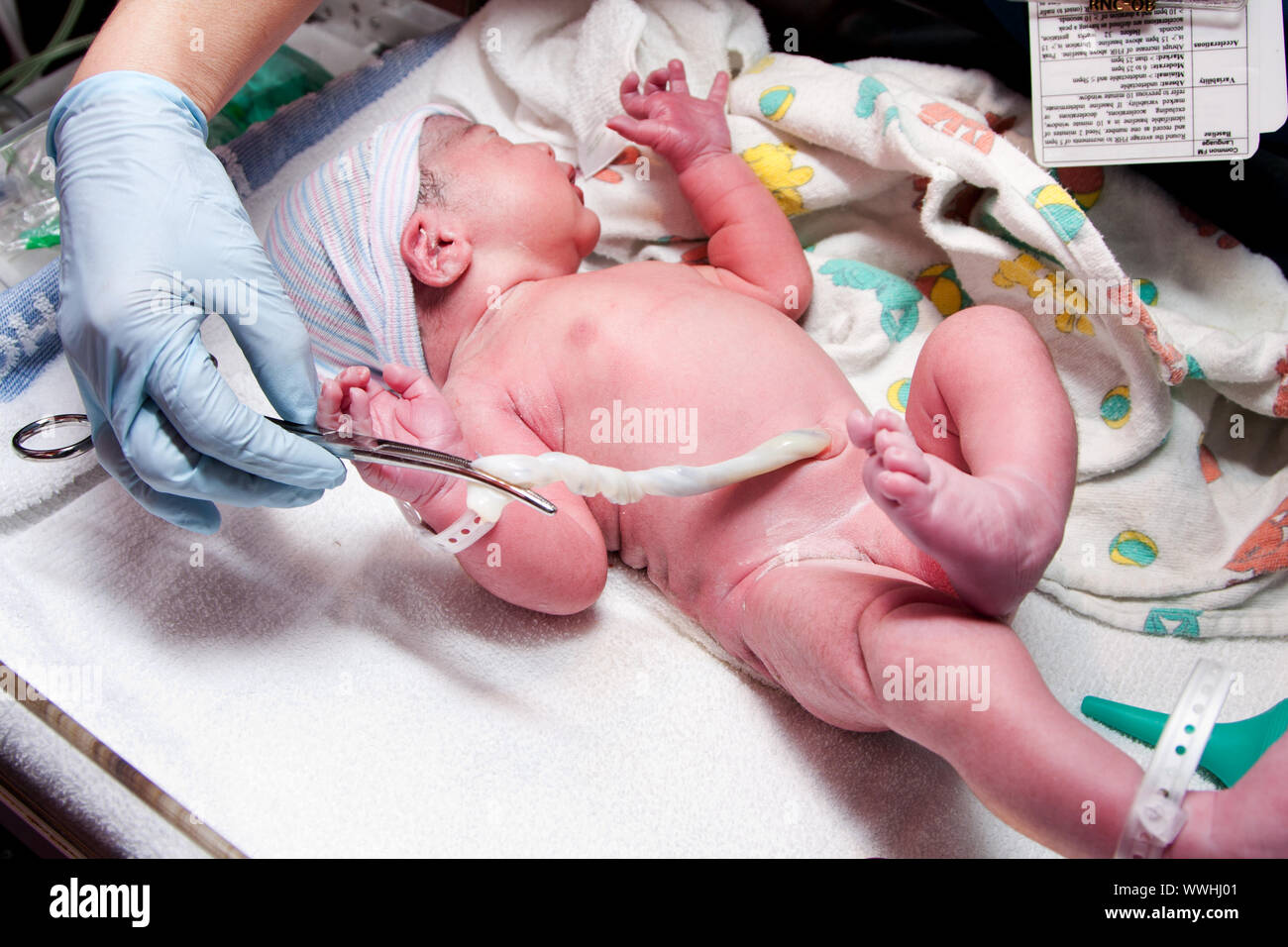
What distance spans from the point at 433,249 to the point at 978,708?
2.86ft

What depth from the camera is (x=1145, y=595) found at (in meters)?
1.16

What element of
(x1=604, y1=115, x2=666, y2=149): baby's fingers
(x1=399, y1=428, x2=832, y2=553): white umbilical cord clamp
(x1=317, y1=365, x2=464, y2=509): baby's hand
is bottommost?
(x1=399, y1=428, x2=832, y2=553): white umbilical cord clamp

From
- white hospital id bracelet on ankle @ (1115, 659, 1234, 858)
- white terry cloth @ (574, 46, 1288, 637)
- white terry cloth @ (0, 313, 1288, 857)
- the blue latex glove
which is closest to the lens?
white hospital id bracelet on ankle @ (1115, 659, 1234, 858)

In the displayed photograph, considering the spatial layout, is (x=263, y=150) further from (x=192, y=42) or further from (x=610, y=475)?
(x=610, y=475)

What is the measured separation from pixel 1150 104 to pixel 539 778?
1.05 m

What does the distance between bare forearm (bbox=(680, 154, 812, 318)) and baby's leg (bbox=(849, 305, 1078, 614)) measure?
1.03 feet

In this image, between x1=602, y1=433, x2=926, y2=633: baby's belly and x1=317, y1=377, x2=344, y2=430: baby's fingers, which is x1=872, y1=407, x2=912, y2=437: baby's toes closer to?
x1=602, y1=433, x2=926, y2=633: baby's belly

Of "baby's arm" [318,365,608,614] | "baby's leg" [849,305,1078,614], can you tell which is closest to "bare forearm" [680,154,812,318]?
"baby's leg" [849,305,1078,614]

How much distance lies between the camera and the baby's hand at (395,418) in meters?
0.98

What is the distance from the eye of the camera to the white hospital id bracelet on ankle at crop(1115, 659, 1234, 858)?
729mm

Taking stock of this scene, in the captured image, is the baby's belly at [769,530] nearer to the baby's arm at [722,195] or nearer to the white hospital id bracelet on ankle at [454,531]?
the white hospital id bracelet on ankle at [454,531]

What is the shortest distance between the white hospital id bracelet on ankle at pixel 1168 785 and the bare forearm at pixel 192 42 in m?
1.16
